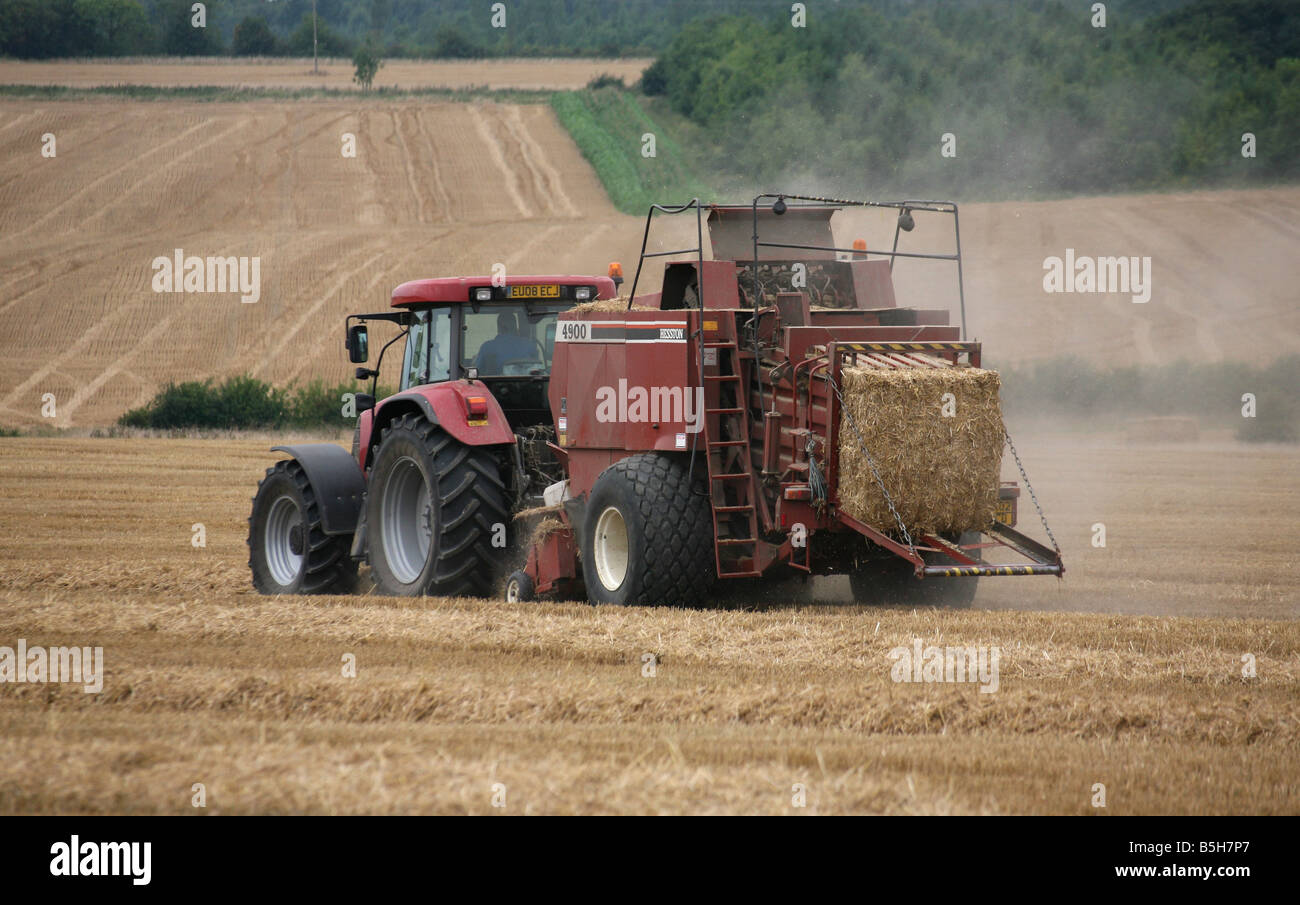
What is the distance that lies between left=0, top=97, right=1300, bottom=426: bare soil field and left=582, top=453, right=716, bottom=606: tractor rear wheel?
1265cm

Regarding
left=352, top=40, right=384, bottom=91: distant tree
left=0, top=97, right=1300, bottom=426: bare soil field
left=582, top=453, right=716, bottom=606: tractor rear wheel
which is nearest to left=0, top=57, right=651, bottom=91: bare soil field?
left=352, top=40, right=384, bottom=91: distant tree

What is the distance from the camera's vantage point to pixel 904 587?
10188 millimetres

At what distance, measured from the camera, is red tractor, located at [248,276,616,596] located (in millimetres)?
10297

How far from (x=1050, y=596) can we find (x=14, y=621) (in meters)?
7.20

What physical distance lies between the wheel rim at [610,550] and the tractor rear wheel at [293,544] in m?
2.60

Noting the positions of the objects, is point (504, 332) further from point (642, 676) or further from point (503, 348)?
point (642, 676)

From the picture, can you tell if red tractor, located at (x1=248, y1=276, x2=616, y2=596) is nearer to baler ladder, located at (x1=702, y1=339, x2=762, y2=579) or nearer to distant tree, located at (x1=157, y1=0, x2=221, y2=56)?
baler ladder, located at (x1=702, y1=339, x2=762, y2=579)

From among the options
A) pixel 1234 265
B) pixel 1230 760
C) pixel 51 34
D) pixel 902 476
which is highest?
pixel 51 34

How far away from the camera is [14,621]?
9.38 meters

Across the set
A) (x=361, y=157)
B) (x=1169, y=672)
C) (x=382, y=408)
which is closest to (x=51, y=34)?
(x=361, y=157)

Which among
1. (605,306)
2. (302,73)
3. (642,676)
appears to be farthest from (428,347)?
(302,73)

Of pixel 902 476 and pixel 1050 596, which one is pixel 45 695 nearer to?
pixel 902 476

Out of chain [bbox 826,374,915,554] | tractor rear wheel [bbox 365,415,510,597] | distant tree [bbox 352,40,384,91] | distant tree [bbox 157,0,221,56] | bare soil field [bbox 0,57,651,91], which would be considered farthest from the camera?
distant tree [bbox 157,0,221,56]
